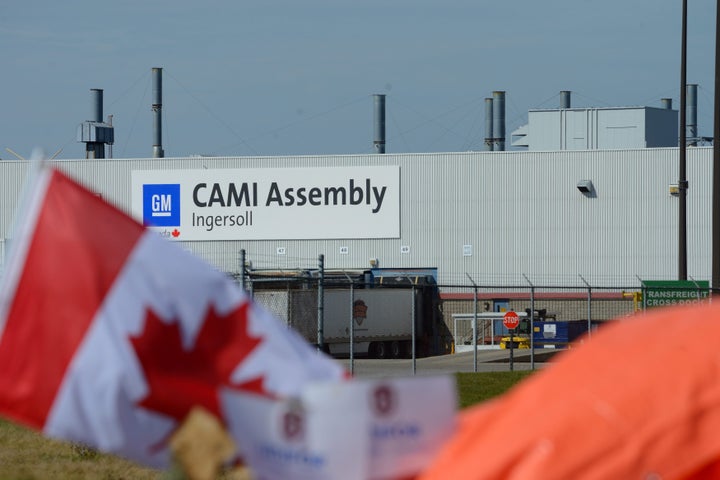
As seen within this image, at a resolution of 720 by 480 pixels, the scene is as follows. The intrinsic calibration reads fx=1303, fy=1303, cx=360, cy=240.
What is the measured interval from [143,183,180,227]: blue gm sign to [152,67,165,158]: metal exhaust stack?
8814mm

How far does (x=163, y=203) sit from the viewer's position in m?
59.0

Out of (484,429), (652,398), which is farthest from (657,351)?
(484,429)

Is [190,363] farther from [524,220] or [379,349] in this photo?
[524,220]

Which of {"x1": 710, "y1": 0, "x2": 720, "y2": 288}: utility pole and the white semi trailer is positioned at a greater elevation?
{"x1": 710, "y1": 0, "x2": 720, "y2": 288}: utility pole

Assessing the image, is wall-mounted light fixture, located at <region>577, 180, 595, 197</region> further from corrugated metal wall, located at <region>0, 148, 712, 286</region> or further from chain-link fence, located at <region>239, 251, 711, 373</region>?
chain-link fence, located at <region>239, 251, 711, 373</region>

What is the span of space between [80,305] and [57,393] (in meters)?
0.30

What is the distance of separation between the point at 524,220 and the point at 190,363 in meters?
51.9

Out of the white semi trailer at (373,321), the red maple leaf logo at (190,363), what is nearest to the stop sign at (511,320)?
the white semi trailer at (373,321)

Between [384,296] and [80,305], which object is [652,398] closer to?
[80,305]

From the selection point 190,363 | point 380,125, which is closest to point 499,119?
point 380,125

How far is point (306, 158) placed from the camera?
58781mm

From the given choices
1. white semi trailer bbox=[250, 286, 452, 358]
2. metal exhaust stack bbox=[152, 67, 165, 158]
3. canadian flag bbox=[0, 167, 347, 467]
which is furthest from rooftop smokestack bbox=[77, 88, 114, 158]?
canadian flag bbox=[0, 167, 347, 467]

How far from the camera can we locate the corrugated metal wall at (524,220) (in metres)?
53.5

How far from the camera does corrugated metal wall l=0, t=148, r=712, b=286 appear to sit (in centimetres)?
5353
